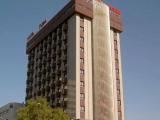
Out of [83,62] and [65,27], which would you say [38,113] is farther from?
[65,27]

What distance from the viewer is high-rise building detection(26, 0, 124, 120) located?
82.9m

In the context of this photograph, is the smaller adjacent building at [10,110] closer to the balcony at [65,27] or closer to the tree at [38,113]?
the balcony at [65,27]

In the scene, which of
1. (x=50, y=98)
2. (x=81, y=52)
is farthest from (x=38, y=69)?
(x=81, y=52)

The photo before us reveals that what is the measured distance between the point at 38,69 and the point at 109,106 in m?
30.6

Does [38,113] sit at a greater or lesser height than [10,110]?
greater

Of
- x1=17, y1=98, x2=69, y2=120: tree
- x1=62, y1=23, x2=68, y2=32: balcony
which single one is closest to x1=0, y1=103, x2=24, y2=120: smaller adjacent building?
x1=62, y1=23, x2=68, y2=32: balcony

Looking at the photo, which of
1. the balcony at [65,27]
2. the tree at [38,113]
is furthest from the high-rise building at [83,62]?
the tree at [38,113]

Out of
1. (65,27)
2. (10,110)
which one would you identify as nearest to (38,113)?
(65,27)

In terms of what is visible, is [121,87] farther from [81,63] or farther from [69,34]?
[69,34]

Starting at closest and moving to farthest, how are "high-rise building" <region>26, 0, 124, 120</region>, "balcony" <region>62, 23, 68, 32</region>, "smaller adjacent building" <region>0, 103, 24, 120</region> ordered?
"high-rise building" <region>26, 0, 124, 120</region>
"balcony" <region>62, 23, 68, 32</region>
"smaller adjacent building" <region>0, 103, 24, 120</region>

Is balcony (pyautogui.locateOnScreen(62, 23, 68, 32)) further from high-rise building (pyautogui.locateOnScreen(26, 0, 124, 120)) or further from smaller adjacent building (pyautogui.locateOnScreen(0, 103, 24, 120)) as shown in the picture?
smaller adjacent building (pyautogui.locateOnScreen(0, 103, 24, 120))

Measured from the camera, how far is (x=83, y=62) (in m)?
85.8

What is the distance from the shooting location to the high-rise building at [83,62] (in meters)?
82.9

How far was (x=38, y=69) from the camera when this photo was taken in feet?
342
